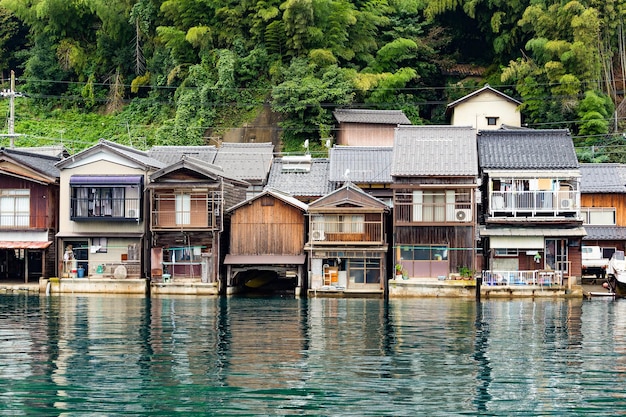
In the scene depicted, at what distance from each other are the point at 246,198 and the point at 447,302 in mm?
14653

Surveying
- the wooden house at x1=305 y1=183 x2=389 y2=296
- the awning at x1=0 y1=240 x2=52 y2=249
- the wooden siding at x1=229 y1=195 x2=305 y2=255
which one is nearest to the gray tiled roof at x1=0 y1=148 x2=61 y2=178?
the awning at x1=0 y1=240 x2=52 y2=249

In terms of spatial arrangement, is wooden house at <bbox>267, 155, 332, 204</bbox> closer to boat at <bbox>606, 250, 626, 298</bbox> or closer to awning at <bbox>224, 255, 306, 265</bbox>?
awning at <bbox>224, 255, 306, 265</bbox>

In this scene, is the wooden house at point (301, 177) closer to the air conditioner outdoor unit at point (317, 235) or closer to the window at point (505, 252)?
the air conditioner outdoor unit at point (317, 235)

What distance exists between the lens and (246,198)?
55.2 m

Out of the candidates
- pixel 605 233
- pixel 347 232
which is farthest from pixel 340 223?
pixel 605 233

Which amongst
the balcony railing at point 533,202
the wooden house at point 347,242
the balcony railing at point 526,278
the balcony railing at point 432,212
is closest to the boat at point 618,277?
the balcony railing at point 526,278

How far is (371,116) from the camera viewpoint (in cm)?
6334

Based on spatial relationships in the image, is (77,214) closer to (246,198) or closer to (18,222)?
(18,222)

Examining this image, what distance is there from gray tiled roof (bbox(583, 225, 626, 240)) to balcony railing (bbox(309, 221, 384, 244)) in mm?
11454

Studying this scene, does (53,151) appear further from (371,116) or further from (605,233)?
(605,233)

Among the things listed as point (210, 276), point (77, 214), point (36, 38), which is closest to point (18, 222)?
point (77, 214)

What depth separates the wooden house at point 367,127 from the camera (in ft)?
206

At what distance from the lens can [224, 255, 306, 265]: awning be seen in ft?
161

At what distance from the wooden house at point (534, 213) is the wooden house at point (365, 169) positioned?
20.3 feet
